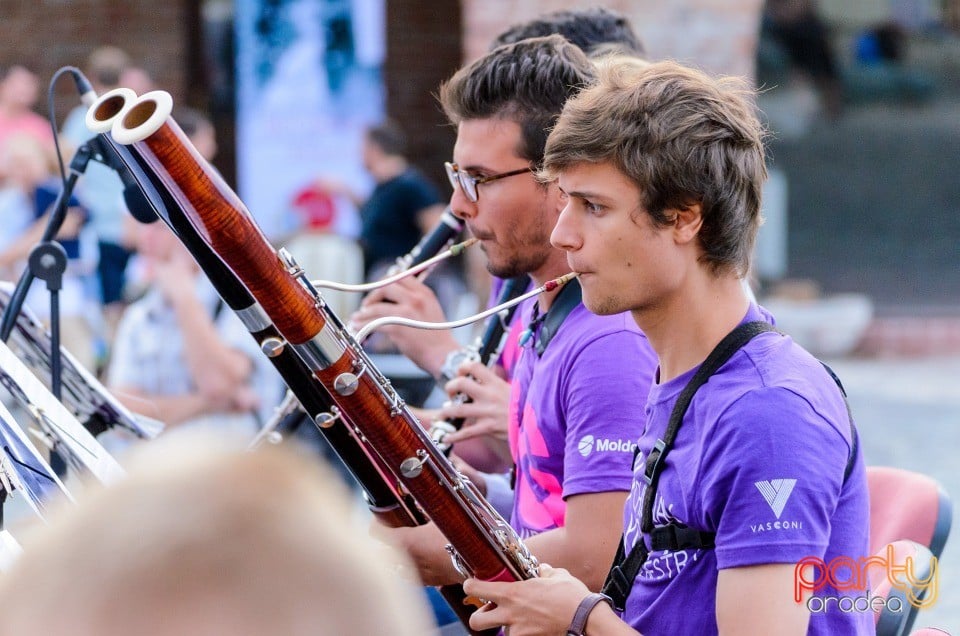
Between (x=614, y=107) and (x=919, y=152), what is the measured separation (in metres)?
9.06

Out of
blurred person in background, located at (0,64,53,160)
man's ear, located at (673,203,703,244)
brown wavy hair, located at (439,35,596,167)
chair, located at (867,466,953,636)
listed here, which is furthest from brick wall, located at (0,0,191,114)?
man's ear, located at (673,203,703,244)

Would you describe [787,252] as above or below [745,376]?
below

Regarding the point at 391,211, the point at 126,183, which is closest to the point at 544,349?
the point at 126,183

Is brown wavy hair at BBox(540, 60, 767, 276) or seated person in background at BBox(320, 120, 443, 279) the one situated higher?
brown wavy hair at BBox(540, 60, 767, 276)

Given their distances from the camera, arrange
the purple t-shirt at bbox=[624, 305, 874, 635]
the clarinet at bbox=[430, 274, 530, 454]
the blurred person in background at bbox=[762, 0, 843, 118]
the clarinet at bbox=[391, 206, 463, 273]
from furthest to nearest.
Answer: the blurred person in background at bbox=[762, 0, 843, 118] → the clarinet at bbox=[391, 206, 463, 273] → the clarinet at bbox=[430, 274, 530, 454] → the purple t-shirt at bbox=[624, 305, 874, 635]

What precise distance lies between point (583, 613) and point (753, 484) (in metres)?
0.36

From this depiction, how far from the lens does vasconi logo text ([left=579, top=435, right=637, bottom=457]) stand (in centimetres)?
187

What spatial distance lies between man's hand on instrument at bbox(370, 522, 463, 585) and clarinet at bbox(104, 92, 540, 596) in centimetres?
20

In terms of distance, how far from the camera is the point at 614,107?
1708 millimetres

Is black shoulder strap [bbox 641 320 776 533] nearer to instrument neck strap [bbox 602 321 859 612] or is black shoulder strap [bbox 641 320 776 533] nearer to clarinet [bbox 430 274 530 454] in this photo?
instrument neck strap [bbox 602 321 859 612]

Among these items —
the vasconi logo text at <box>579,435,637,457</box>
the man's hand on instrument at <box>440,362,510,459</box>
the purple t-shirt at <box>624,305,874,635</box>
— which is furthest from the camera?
the man's hand on instrument at <box>440,362,510,459</box>

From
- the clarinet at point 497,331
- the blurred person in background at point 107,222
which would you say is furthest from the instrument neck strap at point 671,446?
the blurred person in background at point 107,222

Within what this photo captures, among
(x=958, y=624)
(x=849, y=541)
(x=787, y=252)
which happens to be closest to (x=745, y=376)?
(x=849, y=541)

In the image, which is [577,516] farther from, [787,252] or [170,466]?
[787,252]
